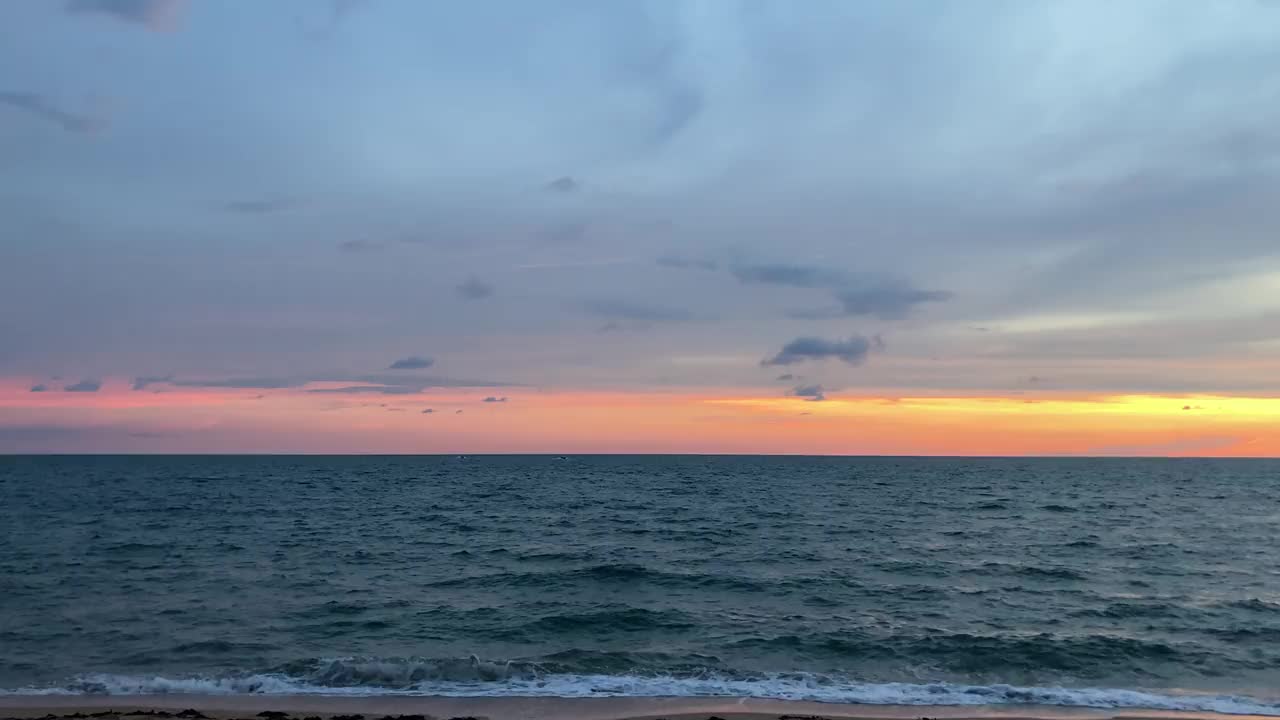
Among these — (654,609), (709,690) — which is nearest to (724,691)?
(709,690)

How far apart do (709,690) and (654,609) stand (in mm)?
8148

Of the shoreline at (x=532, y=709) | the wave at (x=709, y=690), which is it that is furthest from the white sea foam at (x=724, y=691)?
the shoreline at (x=532, y=709)

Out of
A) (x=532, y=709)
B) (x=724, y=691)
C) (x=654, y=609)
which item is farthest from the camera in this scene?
(x=654, y=609)

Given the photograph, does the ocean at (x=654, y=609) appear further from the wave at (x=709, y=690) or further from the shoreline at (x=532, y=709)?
the shoreline at (x=532, y=709)

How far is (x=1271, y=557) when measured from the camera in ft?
128

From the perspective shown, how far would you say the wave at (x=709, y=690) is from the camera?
58.7 feet

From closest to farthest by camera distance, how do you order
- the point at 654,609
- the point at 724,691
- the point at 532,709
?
the point at 532,709 < the point at 724,691 < the point at 654,609

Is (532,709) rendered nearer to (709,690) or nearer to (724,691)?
(709,690)

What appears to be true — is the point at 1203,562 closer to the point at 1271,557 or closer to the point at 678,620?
the point at 1271,557

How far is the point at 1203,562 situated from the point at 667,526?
2783cm

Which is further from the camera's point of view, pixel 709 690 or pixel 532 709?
pixel 709 690

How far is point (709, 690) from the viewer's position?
18.4 m

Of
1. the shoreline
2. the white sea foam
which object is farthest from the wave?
the shoreline

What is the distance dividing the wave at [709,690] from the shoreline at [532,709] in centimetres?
39
